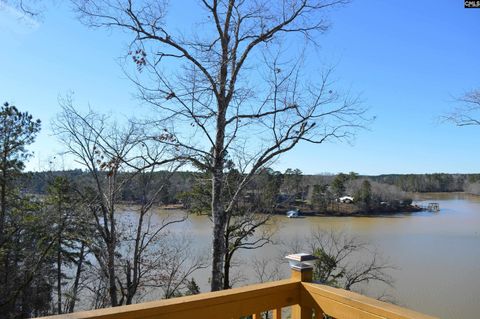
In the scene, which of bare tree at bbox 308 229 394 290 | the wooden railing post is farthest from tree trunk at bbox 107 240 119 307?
the wooden railing post

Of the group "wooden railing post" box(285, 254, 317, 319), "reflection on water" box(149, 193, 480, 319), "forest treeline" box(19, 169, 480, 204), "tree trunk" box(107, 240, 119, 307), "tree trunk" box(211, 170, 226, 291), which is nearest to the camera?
"wooden railing post" box(285, 254, 317, 319)

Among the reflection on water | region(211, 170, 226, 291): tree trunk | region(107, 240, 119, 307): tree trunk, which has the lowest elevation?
the reflection on water

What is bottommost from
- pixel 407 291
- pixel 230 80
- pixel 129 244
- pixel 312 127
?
pixel 407 291

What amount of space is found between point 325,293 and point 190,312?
20.7 inches

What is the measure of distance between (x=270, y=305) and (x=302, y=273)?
194 millimetres

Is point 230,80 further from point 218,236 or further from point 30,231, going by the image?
point 30,231

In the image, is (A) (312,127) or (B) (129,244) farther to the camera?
(B) (129,244)

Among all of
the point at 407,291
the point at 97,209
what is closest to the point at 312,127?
the point at 97,209

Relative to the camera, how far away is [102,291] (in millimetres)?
11453

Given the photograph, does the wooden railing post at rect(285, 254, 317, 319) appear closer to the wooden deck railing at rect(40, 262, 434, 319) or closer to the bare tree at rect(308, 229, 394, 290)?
the wooden deck railing at rect(40, 262, 434, 319)

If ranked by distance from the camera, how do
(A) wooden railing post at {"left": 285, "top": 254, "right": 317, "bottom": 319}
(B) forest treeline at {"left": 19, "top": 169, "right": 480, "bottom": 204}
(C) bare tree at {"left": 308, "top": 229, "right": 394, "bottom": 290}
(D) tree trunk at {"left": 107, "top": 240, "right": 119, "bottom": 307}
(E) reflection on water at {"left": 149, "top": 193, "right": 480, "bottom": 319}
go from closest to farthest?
1. (A) wooden railing post at {"left": 285, "top": 254, "right": 317, "bottom": 319}
2. (D) tree trunk at {"left": 107, "top": 240, "right": 119, "bottom": 307}
3. (B) forest treeline at {"left": 19, "top": 169, "right": 480, "bottom": 204}
4. (C) bare tree at {"left": 308, "top": 229, "right": 394, "bottom": 290}
5. (E) reflection on water at {"left": 149, "top": 193, "right": 480, "bottom": 319}

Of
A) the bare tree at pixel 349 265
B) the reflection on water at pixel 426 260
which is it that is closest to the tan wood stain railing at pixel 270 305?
the bare tree at pixel 349 265

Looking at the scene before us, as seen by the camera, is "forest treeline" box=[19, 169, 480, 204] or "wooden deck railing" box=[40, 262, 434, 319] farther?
"forest treeline" box=[19, 169, 480, 204]

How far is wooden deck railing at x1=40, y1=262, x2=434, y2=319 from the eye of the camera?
45.0 inches
